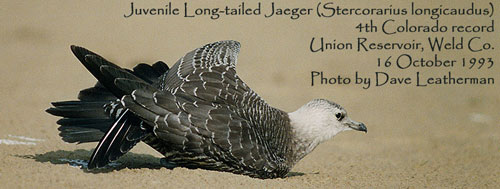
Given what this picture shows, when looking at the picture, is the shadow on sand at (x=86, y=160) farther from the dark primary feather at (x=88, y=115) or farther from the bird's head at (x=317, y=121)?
the bird's head at (x=317, y=121)

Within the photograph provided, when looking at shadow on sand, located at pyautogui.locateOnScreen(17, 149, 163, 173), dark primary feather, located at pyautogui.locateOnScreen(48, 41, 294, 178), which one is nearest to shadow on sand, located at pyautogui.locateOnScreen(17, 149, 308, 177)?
shadow on sand, located at pyautogui.locateOnScreen(17, 149, 163, 173)

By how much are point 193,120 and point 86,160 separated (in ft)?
4.07

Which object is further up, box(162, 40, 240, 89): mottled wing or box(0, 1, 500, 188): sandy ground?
box(162, 40, 240, 89): mottled wing

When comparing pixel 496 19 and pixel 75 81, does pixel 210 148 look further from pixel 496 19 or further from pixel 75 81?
pixel 496 19

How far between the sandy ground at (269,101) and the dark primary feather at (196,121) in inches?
6.0

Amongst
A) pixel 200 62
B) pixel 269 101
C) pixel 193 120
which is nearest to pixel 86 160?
pixel 193 120

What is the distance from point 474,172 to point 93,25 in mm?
9050

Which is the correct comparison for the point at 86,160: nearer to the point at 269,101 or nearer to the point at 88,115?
the point at 88,115

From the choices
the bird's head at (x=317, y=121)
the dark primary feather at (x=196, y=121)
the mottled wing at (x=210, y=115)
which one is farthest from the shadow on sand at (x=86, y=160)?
the bird's head at (x=317, y=121)

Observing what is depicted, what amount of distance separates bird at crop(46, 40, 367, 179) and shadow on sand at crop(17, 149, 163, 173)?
0.20 meters

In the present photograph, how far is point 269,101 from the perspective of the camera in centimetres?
1095

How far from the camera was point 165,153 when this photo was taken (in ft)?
18.6

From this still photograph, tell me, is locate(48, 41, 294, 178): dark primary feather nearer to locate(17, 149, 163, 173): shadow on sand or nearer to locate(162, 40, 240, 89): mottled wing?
locate(162, 40, 240, 89): mottled wing

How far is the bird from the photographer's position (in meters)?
5.41
